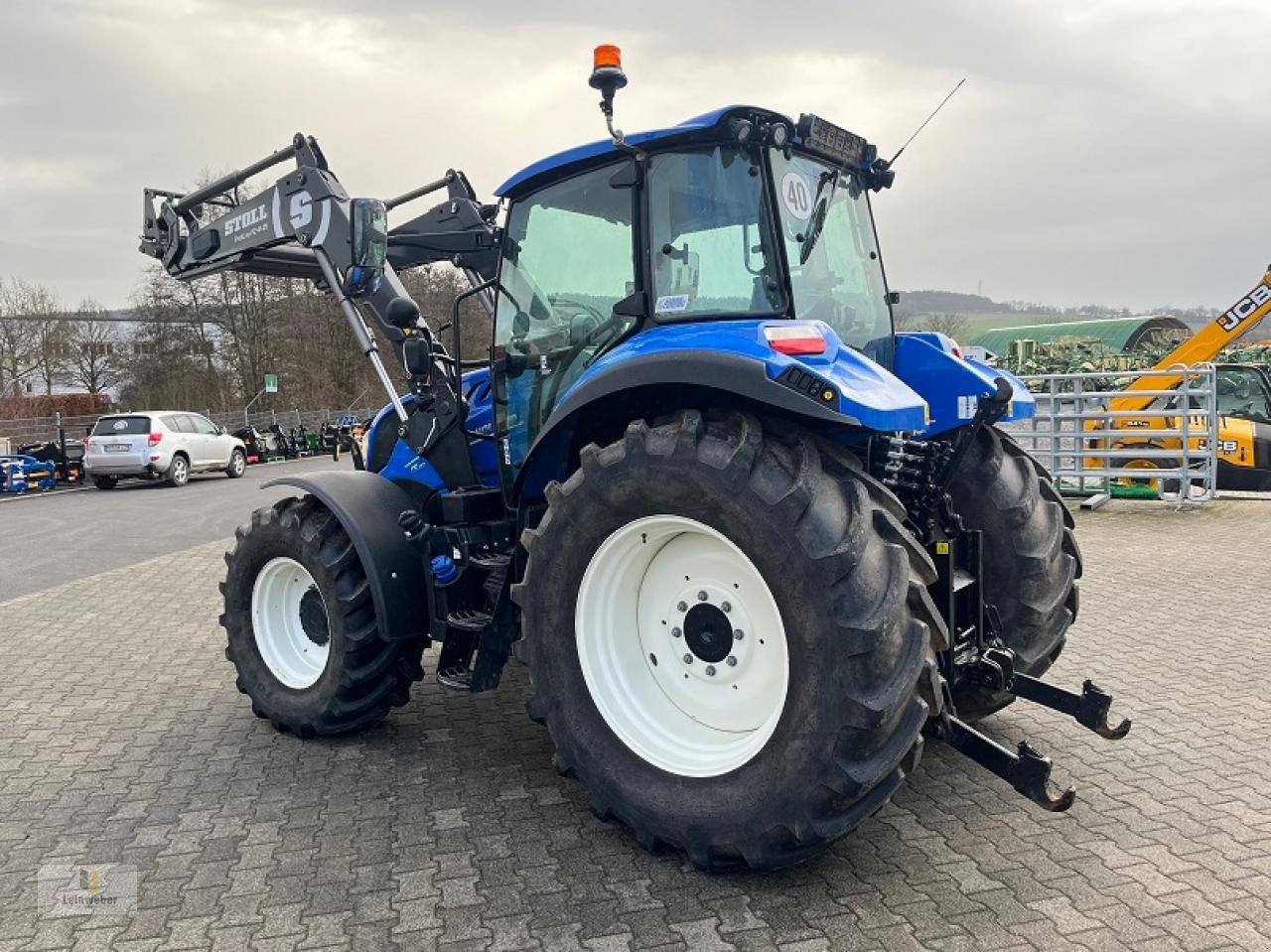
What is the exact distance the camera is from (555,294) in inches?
166

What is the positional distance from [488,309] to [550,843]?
299 centimetres

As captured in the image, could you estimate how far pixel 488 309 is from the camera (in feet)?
17.7

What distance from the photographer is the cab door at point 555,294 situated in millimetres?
3906

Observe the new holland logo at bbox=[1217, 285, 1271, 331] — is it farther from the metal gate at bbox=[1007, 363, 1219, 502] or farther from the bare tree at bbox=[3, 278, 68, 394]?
the bare tree at bbox=[3, 278, 68, 394]

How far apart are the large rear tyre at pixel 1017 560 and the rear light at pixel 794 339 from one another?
1.59m

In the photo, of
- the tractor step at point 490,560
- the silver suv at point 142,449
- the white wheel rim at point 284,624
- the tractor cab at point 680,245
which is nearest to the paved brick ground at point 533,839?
the white wheel rim at point 284,624

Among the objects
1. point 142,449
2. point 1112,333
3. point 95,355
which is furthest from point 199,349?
point 1112,333

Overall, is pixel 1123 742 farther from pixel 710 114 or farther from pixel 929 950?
pixel 710 114

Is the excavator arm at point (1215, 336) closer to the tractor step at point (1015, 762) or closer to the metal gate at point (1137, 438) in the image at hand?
the metal gate at point (1137, 438)

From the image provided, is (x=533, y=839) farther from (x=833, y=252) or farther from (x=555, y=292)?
(x=833, y=252)

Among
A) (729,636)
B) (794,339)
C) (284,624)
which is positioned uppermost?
(794,339)

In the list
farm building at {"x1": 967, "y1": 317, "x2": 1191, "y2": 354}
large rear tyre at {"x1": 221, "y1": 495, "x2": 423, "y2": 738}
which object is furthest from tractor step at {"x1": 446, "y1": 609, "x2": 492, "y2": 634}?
farm building at {"x1": 967, "y1": 317, "x2": 1191, "y2": 354}

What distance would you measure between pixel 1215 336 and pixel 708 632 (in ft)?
41.7

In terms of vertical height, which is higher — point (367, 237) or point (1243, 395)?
point (367, 237)
